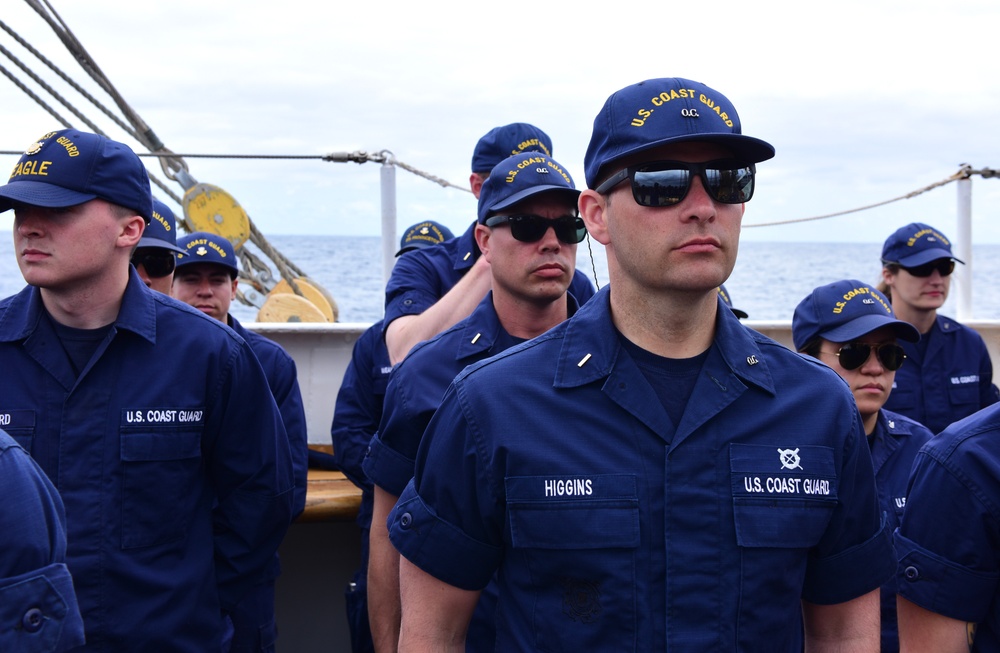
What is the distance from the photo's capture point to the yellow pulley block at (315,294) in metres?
6.68

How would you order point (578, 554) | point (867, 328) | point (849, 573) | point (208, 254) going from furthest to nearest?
1. point (208, 254)
2. point (867, 328)
3. point (849, 573)
4. point (578, 554)

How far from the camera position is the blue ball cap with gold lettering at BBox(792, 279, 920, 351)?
3602 millimetres

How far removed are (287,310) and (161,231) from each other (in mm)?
1785

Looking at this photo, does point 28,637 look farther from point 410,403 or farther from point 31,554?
point 410,403

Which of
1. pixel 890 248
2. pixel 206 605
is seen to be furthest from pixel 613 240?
pixel 890 248

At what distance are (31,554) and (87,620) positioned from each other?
3.34ft

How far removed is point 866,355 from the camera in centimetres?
362

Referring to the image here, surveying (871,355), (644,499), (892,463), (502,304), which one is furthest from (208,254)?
(644,499)

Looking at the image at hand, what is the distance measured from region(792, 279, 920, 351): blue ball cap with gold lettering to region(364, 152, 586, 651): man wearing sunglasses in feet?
3.10

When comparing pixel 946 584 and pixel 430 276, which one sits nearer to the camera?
pixel 946 584

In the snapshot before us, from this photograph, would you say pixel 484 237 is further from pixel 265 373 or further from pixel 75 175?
pixel 75 175

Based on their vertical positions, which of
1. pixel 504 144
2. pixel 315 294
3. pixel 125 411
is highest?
pixel 504 144

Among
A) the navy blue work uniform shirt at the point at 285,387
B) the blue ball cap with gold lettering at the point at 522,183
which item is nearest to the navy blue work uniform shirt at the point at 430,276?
the navy blue work uniform shirt at the point at 285,387

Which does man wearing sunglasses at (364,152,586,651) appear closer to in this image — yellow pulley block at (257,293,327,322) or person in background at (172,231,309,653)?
person in background at (172,231,309,653)
